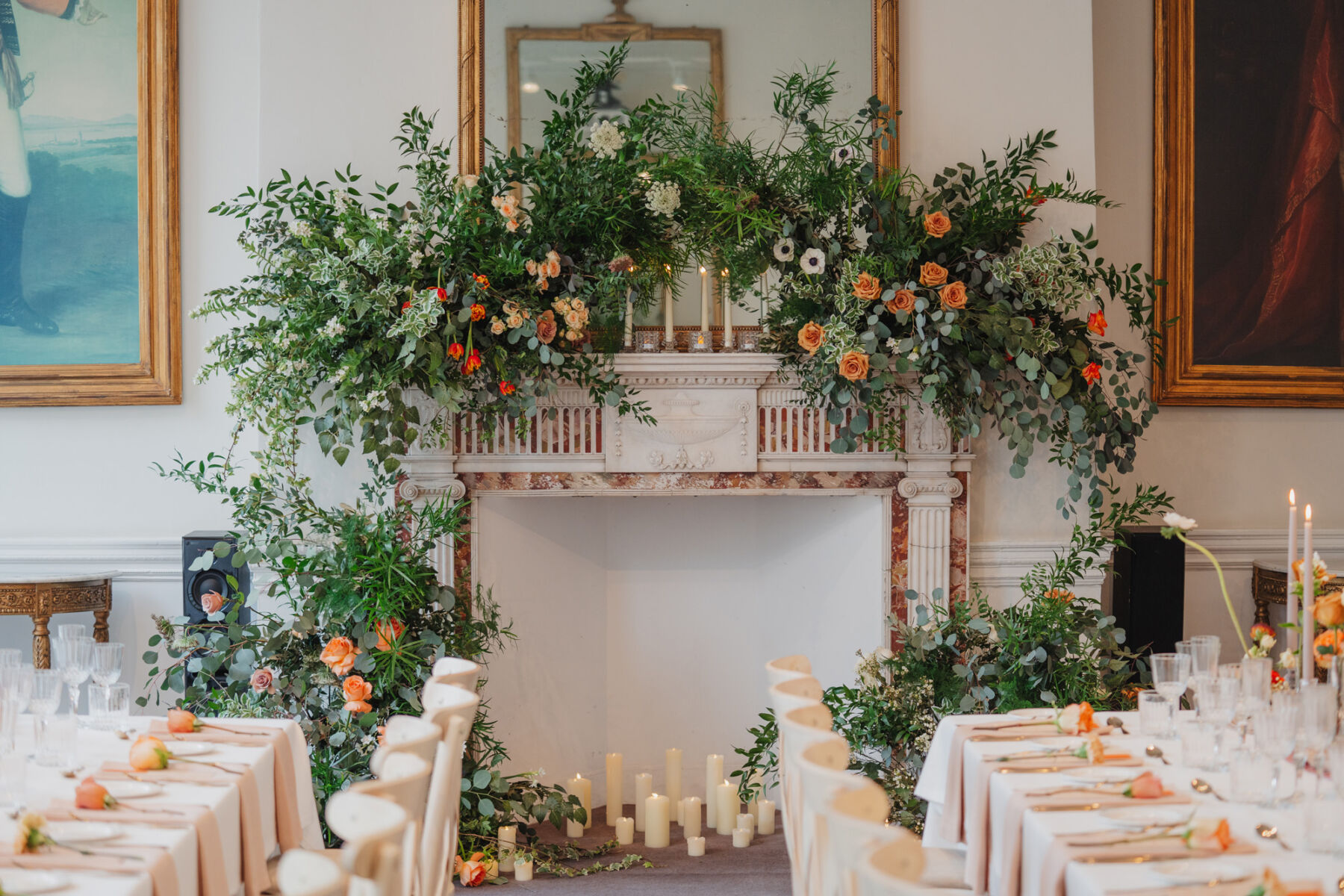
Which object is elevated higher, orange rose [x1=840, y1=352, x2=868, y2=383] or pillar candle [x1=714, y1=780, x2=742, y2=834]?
orange rose [x1=840, y1=352, x2=868, y2=383]

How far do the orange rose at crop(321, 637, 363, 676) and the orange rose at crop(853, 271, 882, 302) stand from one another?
1.88m

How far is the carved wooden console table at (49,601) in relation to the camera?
3471 mm

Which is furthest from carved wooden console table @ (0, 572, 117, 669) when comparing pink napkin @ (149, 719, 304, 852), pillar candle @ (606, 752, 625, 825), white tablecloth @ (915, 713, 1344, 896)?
white tablecloth @ (915, 713, 1344, 896)

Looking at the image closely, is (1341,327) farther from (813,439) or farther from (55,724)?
(55,724)

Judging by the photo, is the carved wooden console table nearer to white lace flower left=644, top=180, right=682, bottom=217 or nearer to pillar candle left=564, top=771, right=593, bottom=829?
pillar candle left=564, top=771, right=593, bottom=829

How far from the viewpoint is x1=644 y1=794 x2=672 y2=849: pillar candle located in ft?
11.5

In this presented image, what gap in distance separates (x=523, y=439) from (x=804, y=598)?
1.33 meters

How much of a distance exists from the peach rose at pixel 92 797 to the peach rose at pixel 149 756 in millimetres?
174

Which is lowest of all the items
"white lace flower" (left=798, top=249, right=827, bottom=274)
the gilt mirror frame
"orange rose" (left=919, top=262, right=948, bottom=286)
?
"orange rose" (left=919, top=262, right=948, bottom=286)

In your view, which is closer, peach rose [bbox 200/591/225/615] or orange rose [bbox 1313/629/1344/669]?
orange rose [bbox 1313/629/1344/669]

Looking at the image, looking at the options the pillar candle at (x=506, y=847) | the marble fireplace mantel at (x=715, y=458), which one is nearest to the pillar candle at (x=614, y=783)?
the pillar candle at (x=506, y=847)

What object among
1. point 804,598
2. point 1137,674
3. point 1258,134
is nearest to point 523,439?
point 804,598

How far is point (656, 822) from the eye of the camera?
3.52m

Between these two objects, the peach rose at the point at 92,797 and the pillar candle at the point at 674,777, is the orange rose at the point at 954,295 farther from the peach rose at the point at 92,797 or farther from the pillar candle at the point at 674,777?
the peach rose at the point at 92,797
